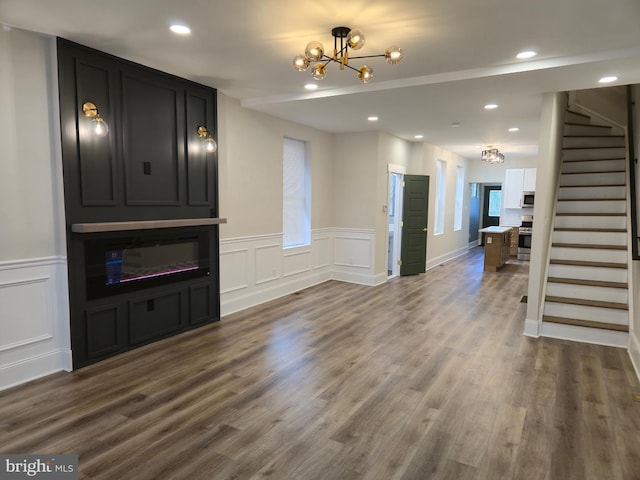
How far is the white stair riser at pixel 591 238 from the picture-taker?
197 inches

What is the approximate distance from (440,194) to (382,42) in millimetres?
6794

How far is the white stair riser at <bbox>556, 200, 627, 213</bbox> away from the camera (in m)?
5.35

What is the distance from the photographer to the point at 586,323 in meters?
4.44

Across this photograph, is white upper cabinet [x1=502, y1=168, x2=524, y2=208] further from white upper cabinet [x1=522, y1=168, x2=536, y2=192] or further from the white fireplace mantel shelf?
the white fireplace mantel shelf

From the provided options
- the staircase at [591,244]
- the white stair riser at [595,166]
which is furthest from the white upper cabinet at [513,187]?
the white stair riser at [595,166]

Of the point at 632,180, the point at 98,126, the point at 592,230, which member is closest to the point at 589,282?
the point at 592,230

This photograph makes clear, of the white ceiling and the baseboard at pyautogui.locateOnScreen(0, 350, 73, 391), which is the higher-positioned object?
the white ceiling

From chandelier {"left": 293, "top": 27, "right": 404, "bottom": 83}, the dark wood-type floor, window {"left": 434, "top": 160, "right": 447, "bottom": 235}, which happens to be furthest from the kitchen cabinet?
chandelier {"left": 293, "top": 27, "right": 404, "bottom": 83}

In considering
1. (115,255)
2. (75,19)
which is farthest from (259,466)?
(75,19)

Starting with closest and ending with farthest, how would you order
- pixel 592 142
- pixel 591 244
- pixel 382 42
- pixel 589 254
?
1. pixel 382 42
2. pixel 589 254
3. pixel 591 244
4. pixel 592 142

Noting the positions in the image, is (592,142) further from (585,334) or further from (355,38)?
(355,38)

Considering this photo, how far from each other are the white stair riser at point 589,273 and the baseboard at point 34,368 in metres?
5.29

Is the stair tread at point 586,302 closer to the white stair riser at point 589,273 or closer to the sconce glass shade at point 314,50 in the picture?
the white stair riser at point 589,273

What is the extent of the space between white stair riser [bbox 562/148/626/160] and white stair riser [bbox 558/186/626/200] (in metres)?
0.79
